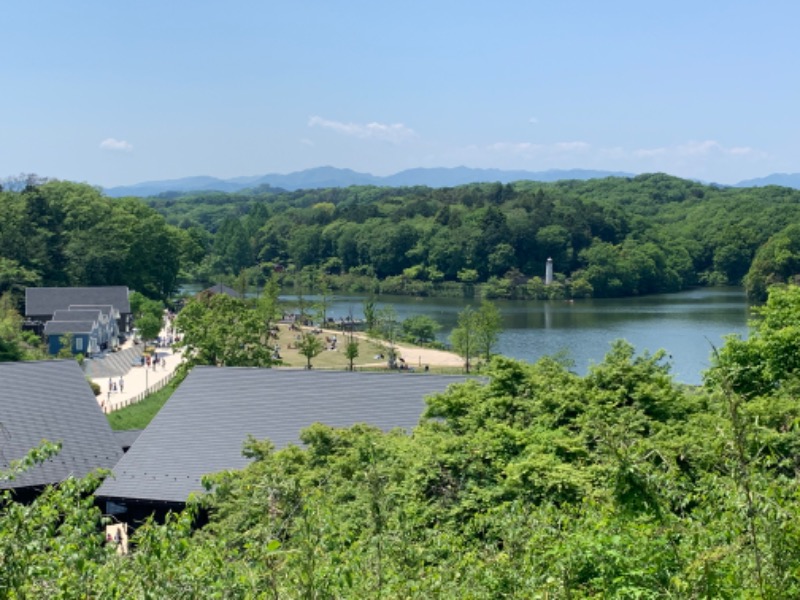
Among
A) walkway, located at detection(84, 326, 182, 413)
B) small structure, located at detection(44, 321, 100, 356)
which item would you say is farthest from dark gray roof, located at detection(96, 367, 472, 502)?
small structure, located at detection(44, 321, 100, 356)

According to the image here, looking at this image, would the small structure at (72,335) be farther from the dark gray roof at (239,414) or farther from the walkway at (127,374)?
the dark gray roof at (239,414)

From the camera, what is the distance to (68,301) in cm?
3036

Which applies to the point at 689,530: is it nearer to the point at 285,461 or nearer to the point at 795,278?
the point at 285,461

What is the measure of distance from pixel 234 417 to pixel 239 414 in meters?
0.08

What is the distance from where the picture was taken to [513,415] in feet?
31.0

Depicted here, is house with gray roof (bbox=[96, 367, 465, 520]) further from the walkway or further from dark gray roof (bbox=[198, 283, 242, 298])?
dark gray roof (bbox=[198, 283, 242, 298])

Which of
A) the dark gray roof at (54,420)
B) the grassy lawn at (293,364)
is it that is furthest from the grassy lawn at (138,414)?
the dark gray roof at (54,420)

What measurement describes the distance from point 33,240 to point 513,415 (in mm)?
30585

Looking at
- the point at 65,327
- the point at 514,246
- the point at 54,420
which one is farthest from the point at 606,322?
the point at 54,420

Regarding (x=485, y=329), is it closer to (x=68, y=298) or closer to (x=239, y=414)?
(x=239, y=414)

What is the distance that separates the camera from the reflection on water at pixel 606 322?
1185 inches

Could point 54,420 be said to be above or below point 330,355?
above

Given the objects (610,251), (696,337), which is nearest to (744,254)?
(610,251)

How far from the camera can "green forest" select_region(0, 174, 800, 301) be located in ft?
123
